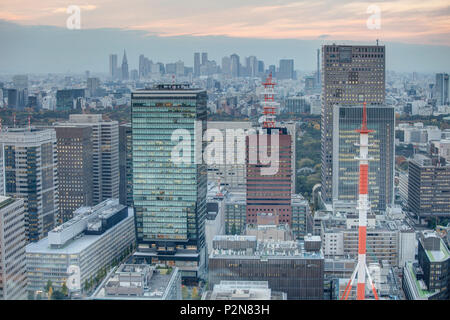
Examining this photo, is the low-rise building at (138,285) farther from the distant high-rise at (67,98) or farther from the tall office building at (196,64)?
the distant high-rise at (67,98)

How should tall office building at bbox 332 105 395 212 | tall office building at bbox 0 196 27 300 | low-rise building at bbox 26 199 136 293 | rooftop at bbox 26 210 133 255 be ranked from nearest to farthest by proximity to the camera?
tall office building at bbox 0 196 27 300 → low-rise building at bbox 26 199 136 293 → rooftop at bbox 26 210 133 255 → tall office building at bbox 332 105 395 212

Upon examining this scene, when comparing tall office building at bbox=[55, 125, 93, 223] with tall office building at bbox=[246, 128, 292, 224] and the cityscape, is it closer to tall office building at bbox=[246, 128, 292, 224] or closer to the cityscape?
the cityscape

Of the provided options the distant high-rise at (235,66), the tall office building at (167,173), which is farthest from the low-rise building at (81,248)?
the distant high-rise at (235,66)

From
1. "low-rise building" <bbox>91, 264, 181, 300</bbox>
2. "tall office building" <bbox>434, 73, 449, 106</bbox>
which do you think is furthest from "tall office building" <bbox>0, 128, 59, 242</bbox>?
"tall office building" <bbox>434, 73, 449, 106</bbox>

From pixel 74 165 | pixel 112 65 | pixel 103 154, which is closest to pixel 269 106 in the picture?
pixel 103 154

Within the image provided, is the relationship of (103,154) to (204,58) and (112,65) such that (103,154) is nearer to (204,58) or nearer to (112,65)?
(112,65)

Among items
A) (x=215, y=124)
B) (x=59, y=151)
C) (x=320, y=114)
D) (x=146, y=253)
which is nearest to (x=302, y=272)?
(x=146, y=253)
